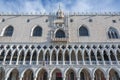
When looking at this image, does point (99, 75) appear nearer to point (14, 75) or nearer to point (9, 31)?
point (14, 75)

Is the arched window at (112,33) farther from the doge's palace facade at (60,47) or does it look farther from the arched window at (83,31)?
the arched window at (83,31)

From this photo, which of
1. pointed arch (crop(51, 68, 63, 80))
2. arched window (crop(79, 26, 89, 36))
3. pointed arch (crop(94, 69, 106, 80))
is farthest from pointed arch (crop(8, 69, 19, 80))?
arched window (crop(79, 26, 89, 36))

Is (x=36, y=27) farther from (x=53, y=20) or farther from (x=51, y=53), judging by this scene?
→ (x=51, y=53)

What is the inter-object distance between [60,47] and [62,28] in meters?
3.54

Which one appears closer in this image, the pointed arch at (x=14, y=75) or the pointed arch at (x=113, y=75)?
the pointed arch at (x=113, y=75)

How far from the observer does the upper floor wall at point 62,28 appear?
2861cm

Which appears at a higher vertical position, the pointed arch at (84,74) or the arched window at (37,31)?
the arched window at (37,31)

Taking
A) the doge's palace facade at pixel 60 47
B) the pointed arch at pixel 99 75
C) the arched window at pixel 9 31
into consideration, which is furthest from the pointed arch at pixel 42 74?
the arched window at pixel 9 31

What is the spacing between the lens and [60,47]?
27438 mm

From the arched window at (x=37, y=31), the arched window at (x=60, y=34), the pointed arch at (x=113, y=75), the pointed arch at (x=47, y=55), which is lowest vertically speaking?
the pointed arch at (x=113, y=75)

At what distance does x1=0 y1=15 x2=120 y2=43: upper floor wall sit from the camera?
28609 millimetres

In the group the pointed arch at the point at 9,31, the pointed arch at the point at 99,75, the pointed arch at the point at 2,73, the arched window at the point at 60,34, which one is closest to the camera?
the pointed arch at the point at 2,73

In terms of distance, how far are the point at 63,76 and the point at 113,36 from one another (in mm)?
10581

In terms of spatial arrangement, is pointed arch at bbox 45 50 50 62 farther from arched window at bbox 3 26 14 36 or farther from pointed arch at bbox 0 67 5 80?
arched window at bbox 3 26 14 36
